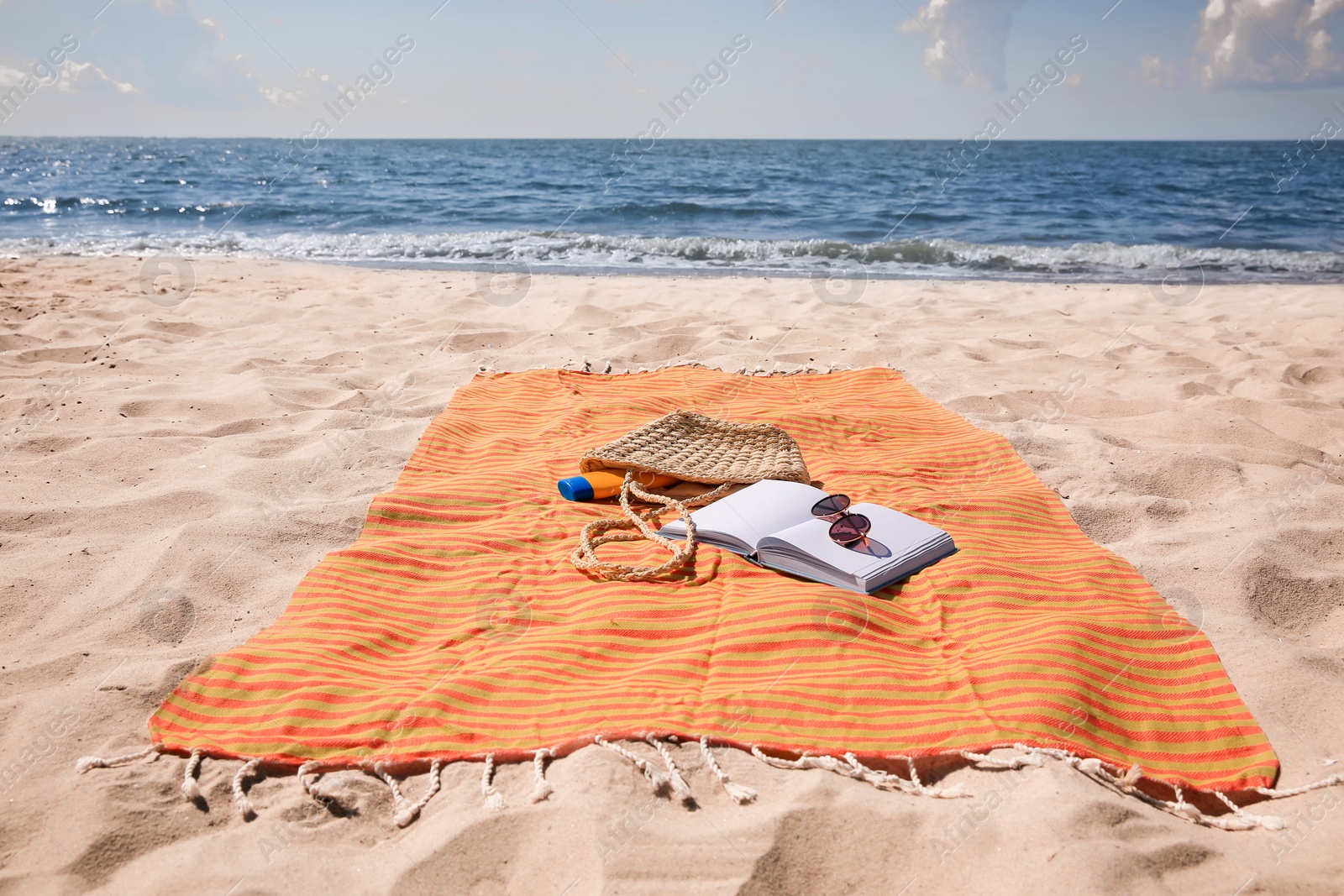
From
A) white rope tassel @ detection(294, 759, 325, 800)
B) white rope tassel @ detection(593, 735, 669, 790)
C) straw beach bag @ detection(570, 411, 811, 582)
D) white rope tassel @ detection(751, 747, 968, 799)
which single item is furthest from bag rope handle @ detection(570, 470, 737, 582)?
white rope tassel @ detection(294, 759, 325, 800)

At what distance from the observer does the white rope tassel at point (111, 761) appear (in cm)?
181

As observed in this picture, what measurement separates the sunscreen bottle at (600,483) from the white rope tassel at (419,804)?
4.77 feet

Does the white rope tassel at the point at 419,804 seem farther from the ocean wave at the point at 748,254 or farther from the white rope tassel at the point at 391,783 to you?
the ocean wave at the point at 748,254

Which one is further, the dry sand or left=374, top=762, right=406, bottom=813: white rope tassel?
left=374, top=762, right=406, bottom=813: white rope tassel

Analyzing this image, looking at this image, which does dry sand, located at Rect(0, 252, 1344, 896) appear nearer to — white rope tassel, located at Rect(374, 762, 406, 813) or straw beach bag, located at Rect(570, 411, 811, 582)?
white rope tassel, located at Rect(374, 762, 406, 813)

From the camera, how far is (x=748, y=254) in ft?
35.3

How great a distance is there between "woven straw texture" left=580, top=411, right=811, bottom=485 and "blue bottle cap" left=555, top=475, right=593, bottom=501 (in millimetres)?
109

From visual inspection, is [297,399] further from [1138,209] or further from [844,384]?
[1138,209]

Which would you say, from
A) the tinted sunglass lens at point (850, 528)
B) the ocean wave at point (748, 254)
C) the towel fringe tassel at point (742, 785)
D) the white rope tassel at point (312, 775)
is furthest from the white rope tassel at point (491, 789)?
the ocean wave at point (748, 254)

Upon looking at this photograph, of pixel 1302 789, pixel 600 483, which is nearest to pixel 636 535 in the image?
pixel 600 483

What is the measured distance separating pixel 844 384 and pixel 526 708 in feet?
10.3

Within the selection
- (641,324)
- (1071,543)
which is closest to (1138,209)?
(641,324)

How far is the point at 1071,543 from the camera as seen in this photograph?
115 inches

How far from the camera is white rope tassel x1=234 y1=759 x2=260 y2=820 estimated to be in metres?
1.73
